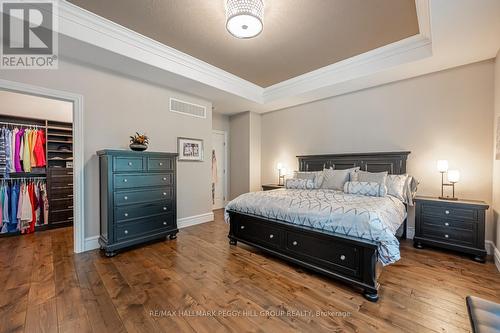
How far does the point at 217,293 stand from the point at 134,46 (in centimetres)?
329

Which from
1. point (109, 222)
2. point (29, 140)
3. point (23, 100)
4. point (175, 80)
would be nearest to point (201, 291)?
point (109, 222)

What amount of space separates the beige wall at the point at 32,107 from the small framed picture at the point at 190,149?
193 centimetres

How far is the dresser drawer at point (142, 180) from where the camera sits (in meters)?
3.02

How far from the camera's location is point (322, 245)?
233 centimetres

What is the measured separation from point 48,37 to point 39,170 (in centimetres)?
270

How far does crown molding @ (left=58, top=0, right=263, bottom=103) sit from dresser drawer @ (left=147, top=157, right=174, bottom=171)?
1400 millimetres

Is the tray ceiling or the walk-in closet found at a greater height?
the tray ceiling

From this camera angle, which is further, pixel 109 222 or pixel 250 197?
pixel 250 197

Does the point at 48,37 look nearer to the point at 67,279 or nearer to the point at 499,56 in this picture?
the point at 67,279

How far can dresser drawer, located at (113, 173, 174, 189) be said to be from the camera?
3021 millimetres

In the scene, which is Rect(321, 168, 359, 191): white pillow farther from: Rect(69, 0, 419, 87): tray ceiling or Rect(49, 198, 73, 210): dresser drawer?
Rect(49, 198, 73, 210): dresser drawer

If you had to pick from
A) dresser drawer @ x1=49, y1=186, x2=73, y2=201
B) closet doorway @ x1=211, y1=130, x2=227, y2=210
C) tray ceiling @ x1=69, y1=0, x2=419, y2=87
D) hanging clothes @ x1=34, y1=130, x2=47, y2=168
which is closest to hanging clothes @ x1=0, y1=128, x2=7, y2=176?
hanging clothes @ x1=34, y1=130, x2=47, y2=168

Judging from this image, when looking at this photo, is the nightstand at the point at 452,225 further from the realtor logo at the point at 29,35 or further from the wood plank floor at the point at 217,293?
the realtor logo at the point at 29,35

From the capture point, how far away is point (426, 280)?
90.8 inches
